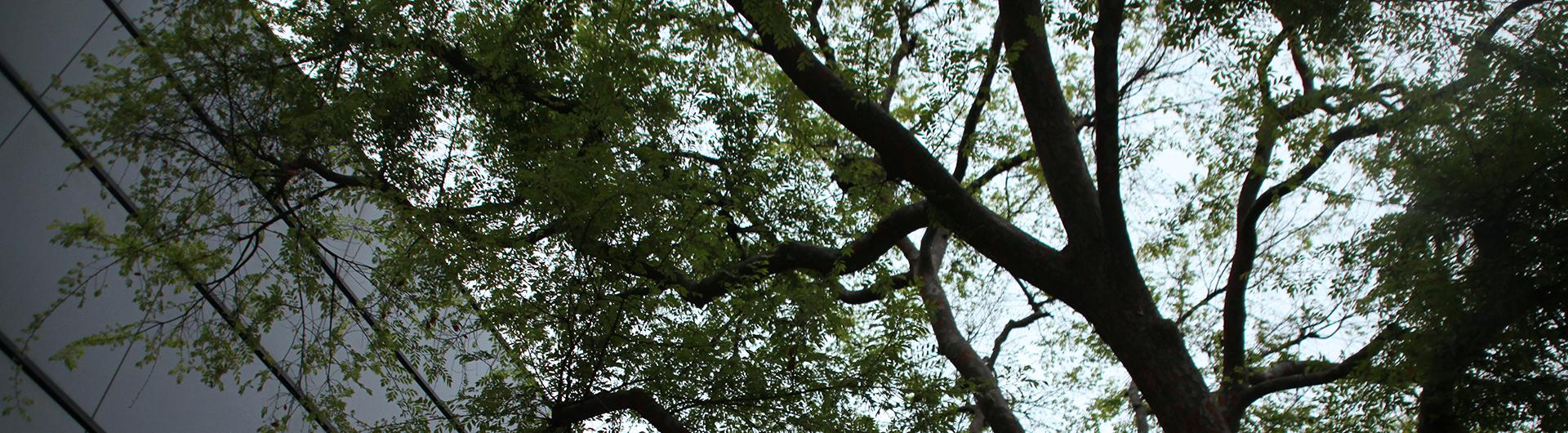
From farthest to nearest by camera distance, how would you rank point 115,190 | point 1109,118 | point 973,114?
1. point 973,114
2. point 115,190
3. point 1109,118

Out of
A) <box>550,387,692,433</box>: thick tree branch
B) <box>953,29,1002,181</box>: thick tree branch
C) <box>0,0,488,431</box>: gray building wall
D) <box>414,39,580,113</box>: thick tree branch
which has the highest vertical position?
<box>953,29,1002,181</box>: thick tree branch

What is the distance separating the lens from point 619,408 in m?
6.41

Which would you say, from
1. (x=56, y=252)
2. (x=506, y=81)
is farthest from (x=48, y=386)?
(x=506, y=81)

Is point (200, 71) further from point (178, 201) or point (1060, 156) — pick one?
point (1060, 156)

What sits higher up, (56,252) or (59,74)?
(59,74)

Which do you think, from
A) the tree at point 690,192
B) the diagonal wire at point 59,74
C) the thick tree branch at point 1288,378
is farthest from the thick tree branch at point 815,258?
the diagonal wire at point 59,74

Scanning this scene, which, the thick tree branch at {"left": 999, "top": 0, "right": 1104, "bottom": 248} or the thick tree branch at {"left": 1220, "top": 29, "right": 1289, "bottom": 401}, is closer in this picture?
the thick tree branch at {"left": 999, "top": 0, "right": 1104, "bottom": 248}

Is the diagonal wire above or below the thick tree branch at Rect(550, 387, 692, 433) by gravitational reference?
above

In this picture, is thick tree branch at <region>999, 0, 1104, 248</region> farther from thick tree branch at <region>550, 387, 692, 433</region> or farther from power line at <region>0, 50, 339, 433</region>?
power line at <region>0, 50, 339, 433</region>

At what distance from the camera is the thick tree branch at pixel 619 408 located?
6078 millimetres

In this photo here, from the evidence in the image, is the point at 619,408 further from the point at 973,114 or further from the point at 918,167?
the point at 973,114

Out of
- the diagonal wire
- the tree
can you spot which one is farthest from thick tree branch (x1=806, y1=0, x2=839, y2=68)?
the diagonal wire

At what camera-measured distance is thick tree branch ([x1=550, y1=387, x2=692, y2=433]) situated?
19.9ft

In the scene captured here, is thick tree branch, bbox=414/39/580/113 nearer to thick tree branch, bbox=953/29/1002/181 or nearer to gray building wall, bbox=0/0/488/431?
gray building wall, bbox=0/0/488/431
